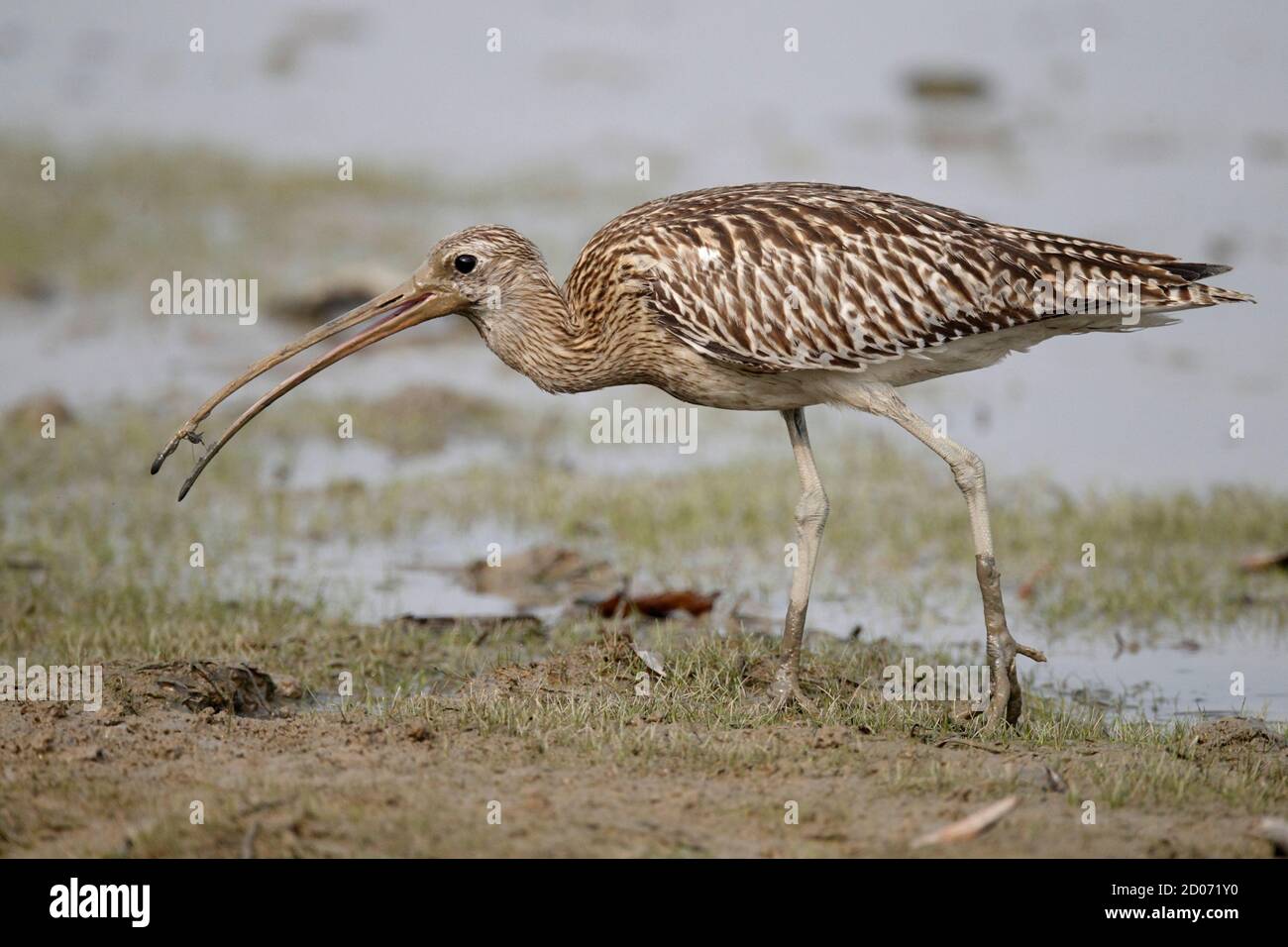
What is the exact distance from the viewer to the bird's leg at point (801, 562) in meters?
8.23

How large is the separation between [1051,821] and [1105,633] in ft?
13.2

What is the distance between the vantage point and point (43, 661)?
8977mm

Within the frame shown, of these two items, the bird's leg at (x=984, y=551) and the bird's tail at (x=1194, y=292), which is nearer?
the bird's leg at (x=984, y=551)

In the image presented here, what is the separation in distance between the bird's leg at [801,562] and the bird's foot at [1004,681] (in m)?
0.84

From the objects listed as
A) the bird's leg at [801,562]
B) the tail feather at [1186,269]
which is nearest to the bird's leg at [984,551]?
the bird's leg at [801,562]

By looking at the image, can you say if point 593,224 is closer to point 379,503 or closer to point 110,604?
point 379,503

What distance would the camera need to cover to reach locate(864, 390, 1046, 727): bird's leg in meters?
8.15

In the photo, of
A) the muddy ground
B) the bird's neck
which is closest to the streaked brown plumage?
the bird's neck

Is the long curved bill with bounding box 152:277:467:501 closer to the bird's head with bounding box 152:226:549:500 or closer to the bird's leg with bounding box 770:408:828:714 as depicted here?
the bird's head with bounding box 152:226:549:500

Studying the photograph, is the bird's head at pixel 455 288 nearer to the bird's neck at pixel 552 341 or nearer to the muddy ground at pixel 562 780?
the bird's neck at pixel 552 341

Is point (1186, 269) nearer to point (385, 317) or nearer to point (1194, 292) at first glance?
point (1194, 292)

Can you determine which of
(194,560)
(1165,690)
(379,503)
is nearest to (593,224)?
(379,503)

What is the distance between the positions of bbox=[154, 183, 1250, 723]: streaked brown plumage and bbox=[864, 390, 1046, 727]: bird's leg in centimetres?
1

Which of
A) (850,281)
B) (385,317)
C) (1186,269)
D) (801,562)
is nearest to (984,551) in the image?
(801,562)
